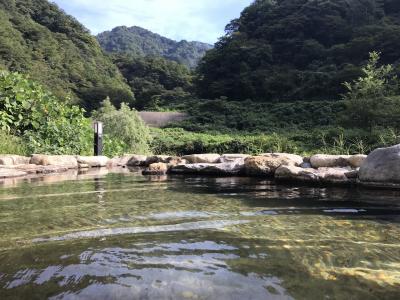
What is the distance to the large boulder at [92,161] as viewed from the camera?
770 centimetres

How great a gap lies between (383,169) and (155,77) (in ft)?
168

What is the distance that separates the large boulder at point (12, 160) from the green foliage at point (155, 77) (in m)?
40.2

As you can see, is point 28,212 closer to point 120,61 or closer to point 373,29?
point 373,29

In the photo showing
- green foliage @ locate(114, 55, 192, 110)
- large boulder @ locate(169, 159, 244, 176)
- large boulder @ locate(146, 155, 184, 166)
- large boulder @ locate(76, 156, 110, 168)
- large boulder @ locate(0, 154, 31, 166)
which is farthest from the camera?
green foliage @ locate(114, 55, 192, 110)

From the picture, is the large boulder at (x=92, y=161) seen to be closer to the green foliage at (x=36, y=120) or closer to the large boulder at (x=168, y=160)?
the green foliage at (x=36, y=120)

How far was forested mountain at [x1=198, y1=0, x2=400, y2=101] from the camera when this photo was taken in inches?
1497

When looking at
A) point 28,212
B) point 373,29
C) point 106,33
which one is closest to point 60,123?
point 28,212

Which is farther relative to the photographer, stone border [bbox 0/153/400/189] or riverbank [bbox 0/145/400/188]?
stone border [bbox 0/153/400/189]

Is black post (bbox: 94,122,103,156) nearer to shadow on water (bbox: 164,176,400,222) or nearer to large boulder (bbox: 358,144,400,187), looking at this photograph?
shadow on water (bbox: 164,176,400,222)

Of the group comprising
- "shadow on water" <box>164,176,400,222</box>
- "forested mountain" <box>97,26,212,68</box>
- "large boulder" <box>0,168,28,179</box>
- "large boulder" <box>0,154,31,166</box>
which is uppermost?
"forested mountain" <box>97,26,212,68</box>

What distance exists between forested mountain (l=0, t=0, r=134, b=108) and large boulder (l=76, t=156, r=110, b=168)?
29.0 meters

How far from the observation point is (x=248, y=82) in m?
42.7

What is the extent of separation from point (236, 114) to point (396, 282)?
33680mm

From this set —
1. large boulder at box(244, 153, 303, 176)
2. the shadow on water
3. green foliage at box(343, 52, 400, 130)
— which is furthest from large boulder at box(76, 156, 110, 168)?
green foliage at box(343, 52, 400, 130)
